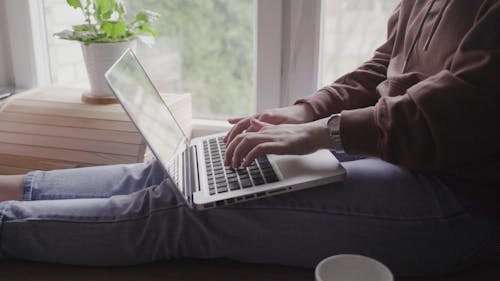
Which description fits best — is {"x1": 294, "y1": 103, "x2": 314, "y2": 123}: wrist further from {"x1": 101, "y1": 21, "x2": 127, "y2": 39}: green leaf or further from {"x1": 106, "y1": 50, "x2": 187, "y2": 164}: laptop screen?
{"x1": 101, "y1": 21, "x2": 127, "y2": 39}: green leaf

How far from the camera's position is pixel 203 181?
1066 millimetres

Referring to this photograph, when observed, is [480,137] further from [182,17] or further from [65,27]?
[65,27]

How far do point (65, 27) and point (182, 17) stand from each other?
18.9 inches

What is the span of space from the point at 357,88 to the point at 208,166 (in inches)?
17.4

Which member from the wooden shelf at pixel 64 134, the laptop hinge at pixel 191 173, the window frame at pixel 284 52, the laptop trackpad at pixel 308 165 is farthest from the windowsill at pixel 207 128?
the laptop trackpad at pixel 308 165

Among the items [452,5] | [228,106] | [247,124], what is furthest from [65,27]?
[452,5]

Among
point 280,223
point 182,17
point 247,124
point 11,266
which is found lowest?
point 11,266

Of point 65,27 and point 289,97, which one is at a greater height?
point 65,27

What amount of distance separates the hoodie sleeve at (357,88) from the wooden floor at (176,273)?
1.31 ft

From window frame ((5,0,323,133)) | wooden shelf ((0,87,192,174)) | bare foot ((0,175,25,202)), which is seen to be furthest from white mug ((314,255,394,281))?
window frame ((5,0,323,133))

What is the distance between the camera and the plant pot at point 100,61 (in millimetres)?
A: 1639

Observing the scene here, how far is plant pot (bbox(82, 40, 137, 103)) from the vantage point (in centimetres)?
164

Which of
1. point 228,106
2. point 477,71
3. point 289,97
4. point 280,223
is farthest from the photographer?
point 228,106

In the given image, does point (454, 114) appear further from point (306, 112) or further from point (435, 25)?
point (306, 112)
